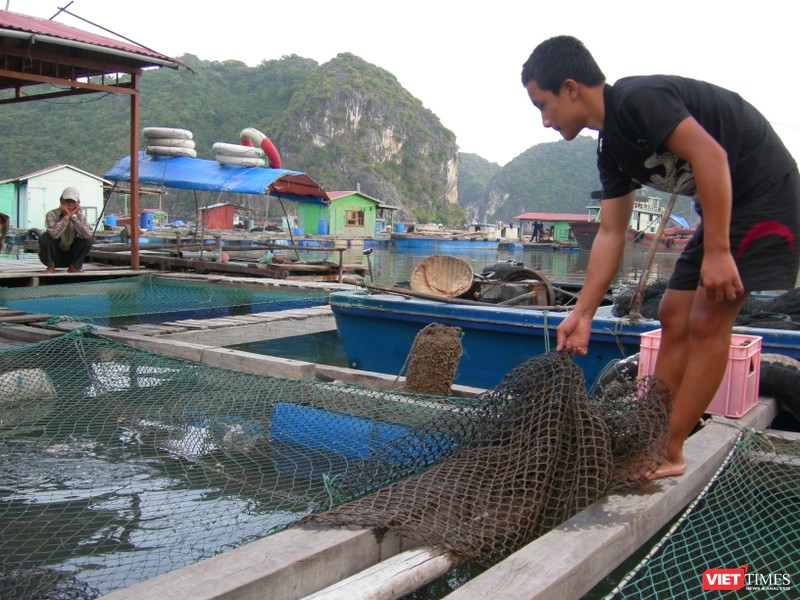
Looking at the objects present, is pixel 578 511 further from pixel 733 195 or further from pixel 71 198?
pixel 71 198

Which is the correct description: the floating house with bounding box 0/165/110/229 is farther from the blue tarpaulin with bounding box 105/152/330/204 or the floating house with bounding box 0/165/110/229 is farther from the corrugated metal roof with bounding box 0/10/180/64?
the corrugated metal roof with bounding box 0/10/180/64

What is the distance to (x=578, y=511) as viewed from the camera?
2.19 m

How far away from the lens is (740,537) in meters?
2.65

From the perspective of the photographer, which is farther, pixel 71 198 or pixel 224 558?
pixel 71 198

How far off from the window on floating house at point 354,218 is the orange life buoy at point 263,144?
88.5 ft

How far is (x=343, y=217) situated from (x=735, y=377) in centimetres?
3928

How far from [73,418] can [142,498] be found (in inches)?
39.3

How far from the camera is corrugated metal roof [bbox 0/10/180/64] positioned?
7.36 m

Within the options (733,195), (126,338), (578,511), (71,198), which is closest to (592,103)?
(733,195)

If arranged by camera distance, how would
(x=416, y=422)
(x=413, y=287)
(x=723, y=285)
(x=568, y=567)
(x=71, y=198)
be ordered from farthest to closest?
(x=71, y=198), (x=413, y=287), (x=416, y=422), (x=723, y=285), (x=568, y=567)

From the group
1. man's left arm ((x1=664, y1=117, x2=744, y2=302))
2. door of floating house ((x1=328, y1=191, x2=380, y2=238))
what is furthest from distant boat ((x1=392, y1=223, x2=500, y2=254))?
man's left arm ((x1=664, y1=117, x2=744, y2=302))

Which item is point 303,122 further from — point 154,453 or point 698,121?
point 698,121

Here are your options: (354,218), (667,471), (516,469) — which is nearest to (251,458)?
(516,469)

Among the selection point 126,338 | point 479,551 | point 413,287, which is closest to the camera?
point 479,551
